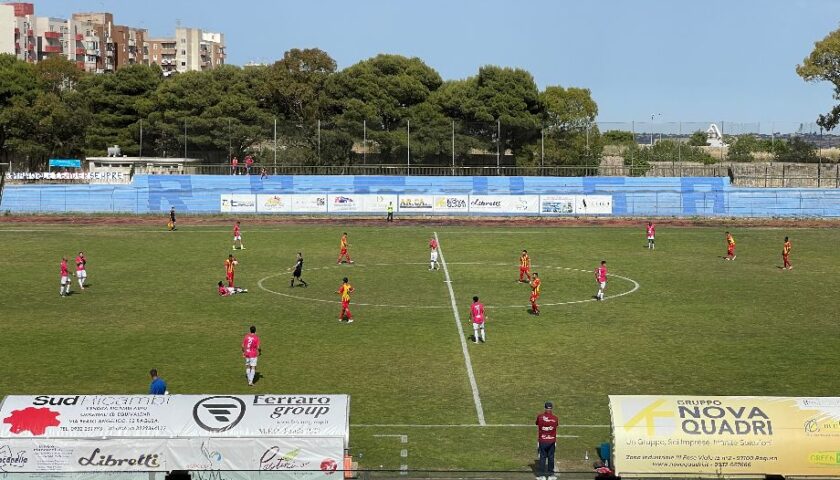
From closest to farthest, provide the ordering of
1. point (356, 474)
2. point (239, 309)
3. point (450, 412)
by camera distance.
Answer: point (356, 474)
point (450, 412)
point (239, 309)

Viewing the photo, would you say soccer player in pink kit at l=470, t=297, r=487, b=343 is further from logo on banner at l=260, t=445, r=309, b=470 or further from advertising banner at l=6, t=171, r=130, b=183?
advertising banner at l=6, t=171, r=130, b=183

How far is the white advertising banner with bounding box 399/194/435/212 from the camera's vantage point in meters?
80.3

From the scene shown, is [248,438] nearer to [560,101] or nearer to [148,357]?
[148,357]

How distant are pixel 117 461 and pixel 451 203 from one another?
64.2 metres

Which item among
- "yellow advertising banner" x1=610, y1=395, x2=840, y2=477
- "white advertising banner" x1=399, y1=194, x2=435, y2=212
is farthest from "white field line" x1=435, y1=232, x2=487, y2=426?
"white advertising banner" x1=399, y1=194, x2=435, y2=212

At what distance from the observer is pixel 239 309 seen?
3881cm

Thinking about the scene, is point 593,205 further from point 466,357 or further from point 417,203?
point 466,357

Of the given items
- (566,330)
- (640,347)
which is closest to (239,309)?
(566,330)

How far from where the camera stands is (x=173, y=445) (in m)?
17.1

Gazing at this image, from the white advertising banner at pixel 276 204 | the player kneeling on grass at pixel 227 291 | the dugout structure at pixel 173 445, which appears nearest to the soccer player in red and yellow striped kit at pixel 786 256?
the player kneeling on grass at pixel 227 291

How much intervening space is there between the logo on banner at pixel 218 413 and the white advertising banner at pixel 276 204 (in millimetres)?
63335

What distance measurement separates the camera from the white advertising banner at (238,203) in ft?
266

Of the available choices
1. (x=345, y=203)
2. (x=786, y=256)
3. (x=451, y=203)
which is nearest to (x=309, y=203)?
(x=345, y=203)

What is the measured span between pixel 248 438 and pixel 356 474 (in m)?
2.36
